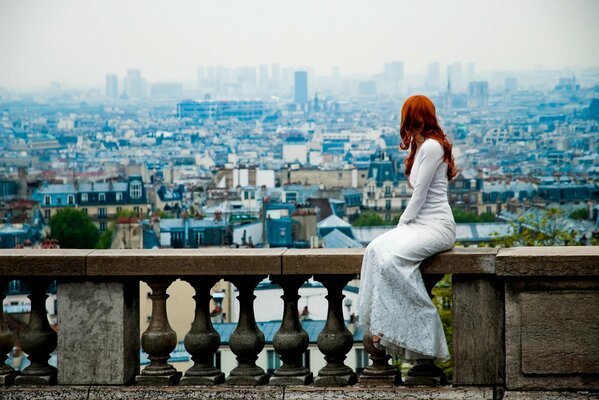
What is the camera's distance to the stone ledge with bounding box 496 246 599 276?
7.55 metres

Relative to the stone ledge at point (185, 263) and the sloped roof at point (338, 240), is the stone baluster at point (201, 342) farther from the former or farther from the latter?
the sloped roof at point (338, 240)

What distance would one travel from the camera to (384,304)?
306 inches

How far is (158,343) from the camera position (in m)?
8.16

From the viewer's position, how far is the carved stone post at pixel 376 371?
26.0 feet

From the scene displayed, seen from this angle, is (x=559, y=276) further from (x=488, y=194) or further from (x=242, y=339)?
(x=488, y=194)

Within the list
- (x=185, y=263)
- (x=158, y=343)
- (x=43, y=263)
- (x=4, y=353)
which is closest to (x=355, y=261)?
(x=185, y=263)

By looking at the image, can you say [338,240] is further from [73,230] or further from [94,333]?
[94,333]

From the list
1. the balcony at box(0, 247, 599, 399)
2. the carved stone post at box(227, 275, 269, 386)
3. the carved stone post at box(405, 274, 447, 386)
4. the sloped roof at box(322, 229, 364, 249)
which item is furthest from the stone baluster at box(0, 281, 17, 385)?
the sloped roof at box(322, 229, 364, 249)

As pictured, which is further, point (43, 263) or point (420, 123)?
point (43, 263)

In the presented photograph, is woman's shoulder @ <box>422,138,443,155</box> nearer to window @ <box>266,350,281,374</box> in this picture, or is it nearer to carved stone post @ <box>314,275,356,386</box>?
carved stone post @ <box>314,275,356,386</box>

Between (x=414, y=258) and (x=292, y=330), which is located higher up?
(x=414, y=258)

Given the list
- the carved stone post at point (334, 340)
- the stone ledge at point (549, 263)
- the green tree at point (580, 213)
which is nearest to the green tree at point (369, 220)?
the green tree at point (580, 213)

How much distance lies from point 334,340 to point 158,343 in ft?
3.08

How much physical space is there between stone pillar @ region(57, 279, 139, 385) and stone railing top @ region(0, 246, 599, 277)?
11cm
